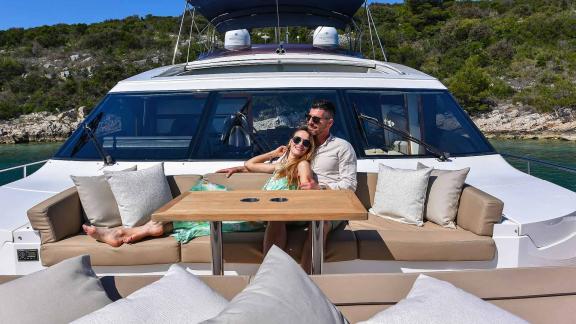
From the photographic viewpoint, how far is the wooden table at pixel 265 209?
2.34 metres

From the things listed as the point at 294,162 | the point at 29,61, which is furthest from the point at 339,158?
the point at 29,61

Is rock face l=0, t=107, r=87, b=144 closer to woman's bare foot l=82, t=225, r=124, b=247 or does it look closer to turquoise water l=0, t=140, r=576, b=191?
turquoise water l=0, t=140, r=576, b=191

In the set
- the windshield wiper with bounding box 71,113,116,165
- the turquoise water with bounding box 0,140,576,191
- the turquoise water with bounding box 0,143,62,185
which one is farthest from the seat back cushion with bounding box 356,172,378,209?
the turquoise water with bounding box 0,143,62,185

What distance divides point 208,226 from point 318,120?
107 cm

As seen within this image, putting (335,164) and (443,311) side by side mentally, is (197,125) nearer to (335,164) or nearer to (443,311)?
(335,164)

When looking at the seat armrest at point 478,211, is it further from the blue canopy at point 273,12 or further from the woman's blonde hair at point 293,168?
the blue canopy at point 273,12

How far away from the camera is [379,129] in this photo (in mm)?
3910

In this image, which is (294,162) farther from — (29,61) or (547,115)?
(29,61)

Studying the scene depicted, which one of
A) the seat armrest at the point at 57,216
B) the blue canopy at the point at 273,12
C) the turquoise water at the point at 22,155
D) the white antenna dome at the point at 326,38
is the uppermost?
the blue canopy at the point at 273,12

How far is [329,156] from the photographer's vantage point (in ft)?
10.9

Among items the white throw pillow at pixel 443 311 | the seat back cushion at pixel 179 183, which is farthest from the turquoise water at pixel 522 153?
the white throw pillow at pixel 443 311

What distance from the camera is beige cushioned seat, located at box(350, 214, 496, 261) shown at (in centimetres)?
274

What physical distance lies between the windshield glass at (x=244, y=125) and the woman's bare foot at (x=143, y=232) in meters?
0.96

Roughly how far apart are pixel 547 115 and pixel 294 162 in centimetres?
2198
